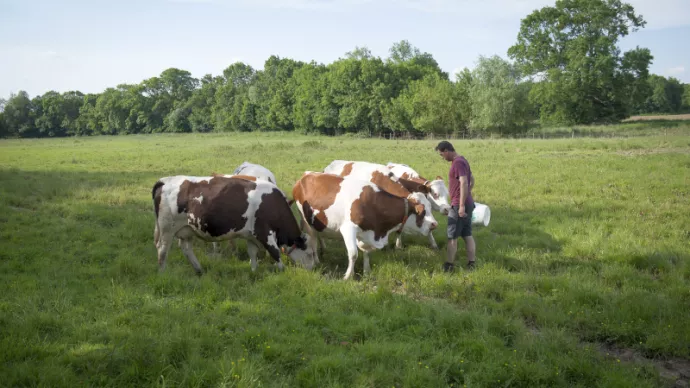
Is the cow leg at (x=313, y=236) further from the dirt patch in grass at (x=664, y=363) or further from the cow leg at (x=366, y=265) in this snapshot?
the dirt patch in grass at (x=664, y=363)

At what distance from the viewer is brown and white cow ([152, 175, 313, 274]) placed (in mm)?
7879

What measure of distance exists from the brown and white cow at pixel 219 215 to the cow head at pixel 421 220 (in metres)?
2.44

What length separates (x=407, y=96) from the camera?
6053 centimetres

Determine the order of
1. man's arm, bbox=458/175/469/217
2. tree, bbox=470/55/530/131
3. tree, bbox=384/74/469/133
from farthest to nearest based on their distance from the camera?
tree, bbox=384/74/469/133 → tree, bbox=470/55/530/131 → man's arm, bbox=458/175/469/217

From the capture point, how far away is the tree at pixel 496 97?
2000 inches

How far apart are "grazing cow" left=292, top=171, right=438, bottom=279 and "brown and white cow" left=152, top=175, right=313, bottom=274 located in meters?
0.69

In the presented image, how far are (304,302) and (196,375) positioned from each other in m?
2.22

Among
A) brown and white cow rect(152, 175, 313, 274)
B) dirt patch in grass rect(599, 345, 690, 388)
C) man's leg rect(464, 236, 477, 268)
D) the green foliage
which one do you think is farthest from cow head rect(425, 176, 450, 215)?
the green foliage

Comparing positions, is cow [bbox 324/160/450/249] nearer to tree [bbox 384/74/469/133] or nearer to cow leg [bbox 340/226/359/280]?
cow leg [bbox 340/226/359/280]

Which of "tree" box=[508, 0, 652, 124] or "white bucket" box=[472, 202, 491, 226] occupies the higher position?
"tree" box=[508, 0, 652, 124]

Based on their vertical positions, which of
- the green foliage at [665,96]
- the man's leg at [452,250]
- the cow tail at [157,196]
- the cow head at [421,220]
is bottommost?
the man's leg at [452,250]

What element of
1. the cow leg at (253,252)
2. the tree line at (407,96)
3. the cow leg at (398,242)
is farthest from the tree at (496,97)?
the cow leg at (253,252)

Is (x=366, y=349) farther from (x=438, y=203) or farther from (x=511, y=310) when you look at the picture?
(x=438, y=203)

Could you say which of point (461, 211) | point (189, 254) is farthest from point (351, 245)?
point (189, 254)
